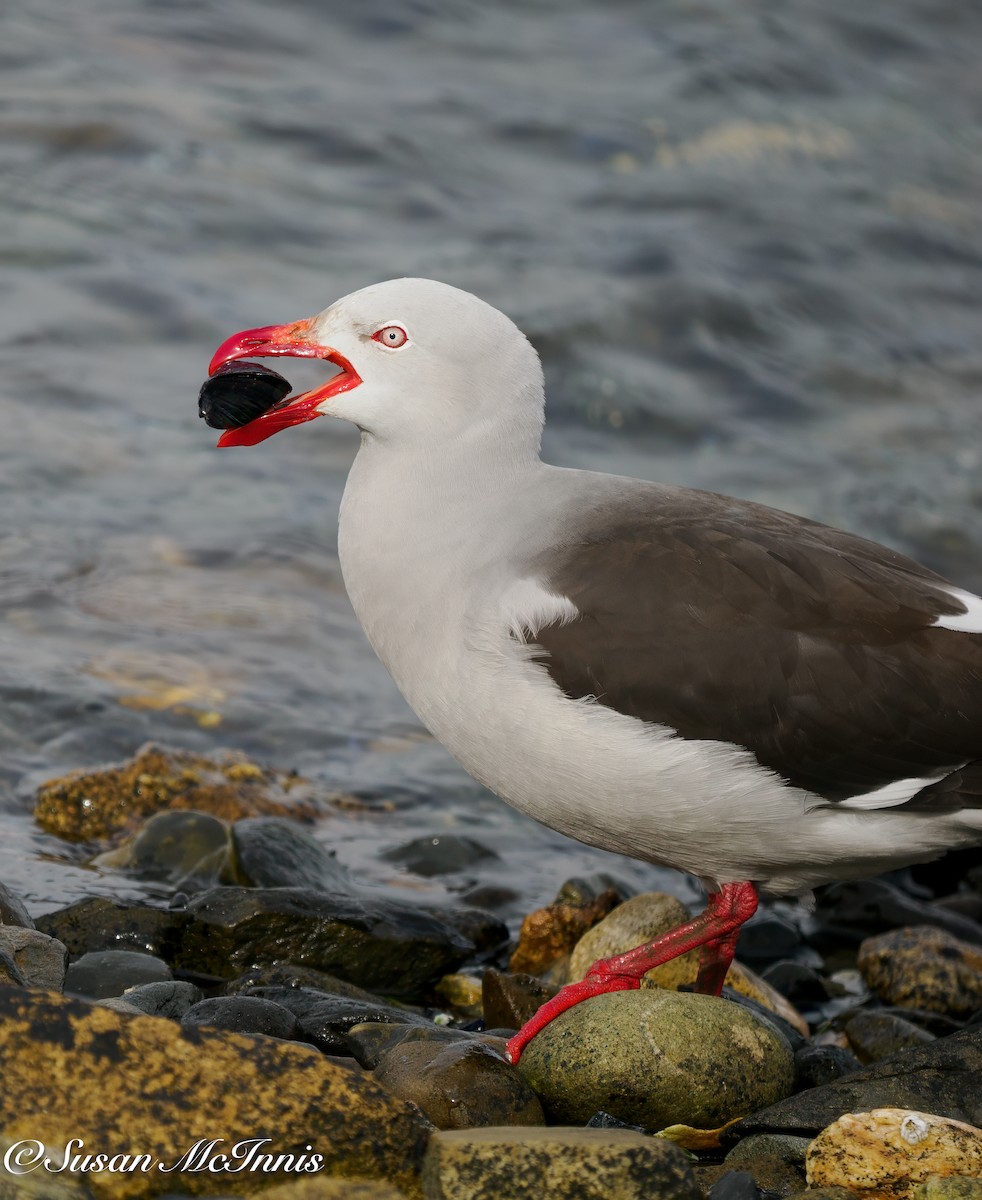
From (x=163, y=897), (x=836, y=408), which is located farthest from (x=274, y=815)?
(x=836, y=408)

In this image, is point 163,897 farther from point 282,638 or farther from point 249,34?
point 249,34

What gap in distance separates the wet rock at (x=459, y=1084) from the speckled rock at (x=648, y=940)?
122cm

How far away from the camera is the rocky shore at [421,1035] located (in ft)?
13.7

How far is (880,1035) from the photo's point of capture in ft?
20.8

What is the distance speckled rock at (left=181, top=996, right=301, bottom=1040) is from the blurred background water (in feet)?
5.22

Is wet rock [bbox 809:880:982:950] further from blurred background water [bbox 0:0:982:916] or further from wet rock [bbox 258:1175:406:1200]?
wet rock [bbox 258:1175:406:1200]

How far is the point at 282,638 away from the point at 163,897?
3.18 metres

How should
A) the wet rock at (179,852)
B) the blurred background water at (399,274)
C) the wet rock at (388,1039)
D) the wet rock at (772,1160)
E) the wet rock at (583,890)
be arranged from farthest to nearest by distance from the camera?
the blurred background water at (399,274) < the wet rock at (583,890) < the wet rock at (179,852) < the wet rock at (388,1039) < the wet rock at (772,1160)

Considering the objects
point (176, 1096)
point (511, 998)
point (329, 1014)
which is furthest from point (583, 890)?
point (176, 1096)

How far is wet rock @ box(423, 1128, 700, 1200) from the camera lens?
4.16m

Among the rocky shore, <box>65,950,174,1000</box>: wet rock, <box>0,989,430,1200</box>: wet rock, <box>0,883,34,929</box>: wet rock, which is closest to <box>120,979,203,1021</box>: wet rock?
the rocky shore

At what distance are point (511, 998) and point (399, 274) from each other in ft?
28.4

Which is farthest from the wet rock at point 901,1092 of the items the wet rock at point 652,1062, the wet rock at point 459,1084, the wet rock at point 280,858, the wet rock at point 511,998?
the wet rock at point 280,858

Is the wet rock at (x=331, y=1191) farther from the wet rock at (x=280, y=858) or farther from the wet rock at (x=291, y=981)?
the wet rock at (x=280, y=858)
